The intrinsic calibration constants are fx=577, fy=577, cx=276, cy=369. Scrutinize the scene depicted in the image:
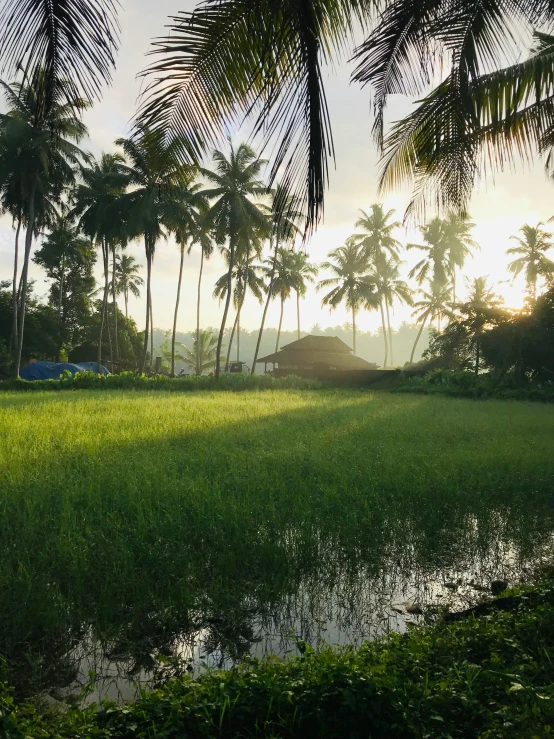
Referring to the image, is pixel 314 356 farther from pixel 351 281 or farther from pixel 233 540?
pixel 233 540

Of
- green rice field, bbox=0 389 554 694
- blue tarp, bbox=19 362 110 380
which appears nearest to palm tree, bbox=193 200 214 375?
blue tarp, bbox=19 362 110 380

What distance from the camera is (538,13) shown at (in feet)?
13.5

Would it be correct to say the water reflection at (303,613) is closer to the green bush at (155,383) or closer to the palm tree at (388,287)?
the green bush at (155,383)

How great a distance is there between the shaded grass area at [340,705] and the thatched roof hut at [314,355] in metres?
33.0

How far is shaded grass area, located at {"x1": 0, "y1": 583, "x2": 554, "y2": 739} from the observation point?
225 centimetres

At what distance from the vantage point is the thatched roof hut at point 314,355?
36.8m

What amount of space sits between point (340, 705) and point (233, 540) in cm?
245

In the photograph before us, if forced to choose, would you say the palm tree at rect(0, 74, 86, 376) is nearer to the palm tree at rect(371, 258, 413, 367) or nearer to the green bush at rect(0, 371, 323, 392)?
the green bush at rect(0, 371, 323, 392)

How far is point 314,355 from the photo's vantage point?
37.5 m

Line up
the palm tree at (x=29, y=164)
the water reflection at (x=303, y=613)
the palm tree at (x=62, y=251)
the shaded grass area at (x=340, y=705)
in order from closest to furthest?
the shaded grass area at (x=340, y=705) → the water reflection at (x=303, y=613) → the palm tree at (x=29, y=164) → the palm tree at (x=62, y=251)

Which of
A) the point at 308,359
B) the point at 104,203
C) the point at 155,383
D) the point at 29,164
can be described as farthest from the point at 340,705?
the point at 308,359

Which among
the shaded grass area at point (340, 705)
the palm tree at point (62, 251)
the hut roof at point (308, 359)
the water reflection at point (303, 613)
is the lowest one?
the water reflection at point (303, 613)

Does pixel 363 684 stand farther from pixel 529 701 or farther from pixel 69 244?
pixel 69 244

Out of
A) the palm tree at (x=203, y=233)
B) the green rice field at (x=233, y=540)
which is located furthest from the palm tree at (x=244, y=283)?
the green rice field at (x=233, y=540)
